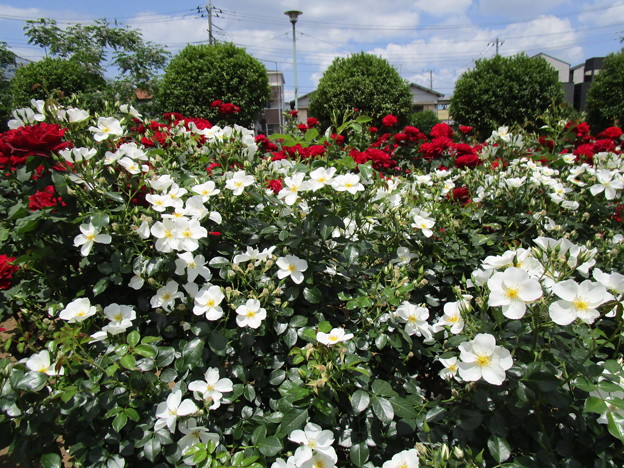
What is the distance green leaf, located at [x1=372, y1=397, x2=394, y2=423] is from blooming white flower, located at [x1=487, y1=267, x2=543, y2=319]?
395mm

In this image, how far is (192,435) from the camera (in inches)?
47.3

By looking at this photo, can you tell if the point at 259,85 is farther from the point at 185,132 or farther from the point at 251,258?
the point at 251,258

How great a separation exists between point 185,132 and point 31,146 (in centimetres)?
99

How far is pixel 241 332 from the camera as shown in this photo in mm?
1387

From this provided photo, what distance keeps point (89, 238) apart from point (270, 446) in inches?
34.0

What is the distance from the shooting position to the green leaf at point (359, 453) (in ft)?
3.70

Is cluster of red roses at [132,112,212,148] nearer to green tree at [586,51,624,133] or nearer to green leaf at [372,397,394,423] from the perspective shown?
green leaf at [372,397,394,423]

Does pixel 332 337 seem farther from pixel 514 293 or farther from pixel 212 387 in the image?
pixel 514 293

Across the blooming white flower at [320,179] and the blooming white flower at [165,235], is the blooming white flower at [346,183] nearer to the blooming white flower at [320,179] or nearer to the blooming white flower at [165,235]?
the blooming white flower at [320,179]

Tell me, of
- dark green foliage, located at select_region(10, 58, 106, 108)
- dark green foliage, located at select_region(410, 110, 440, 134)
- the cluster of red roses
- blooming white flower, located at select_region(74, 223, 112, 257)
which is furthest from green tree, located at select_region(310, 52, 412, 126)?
dark green foliage, located at select_region(410, 110, 440, 134)

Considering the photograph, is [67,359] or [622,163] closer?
[67,359]

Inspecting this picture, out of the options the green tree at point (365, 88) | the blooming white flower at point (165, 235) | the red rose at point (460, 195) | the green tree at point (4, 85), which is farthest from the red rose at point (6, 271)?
the green tree at point (4, 85)

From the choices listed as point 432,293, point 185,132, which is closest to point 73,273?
point 185,132

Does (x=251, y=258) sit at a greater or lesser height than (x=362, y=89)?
lesser
